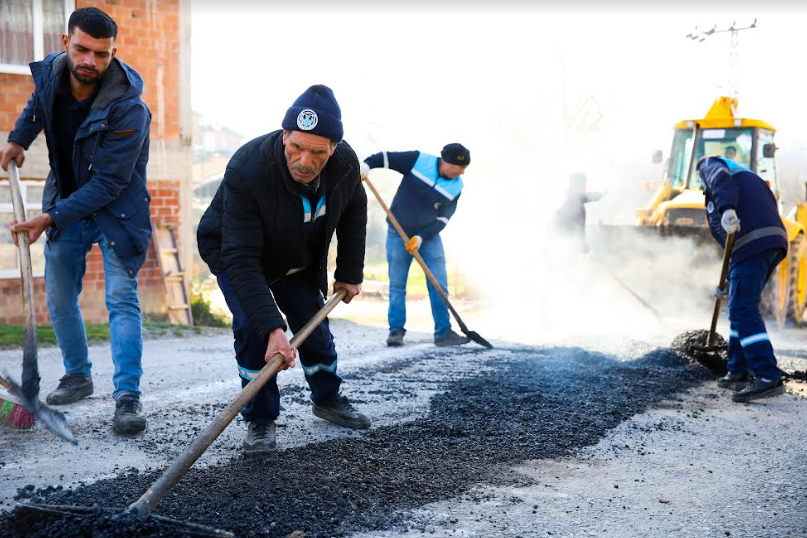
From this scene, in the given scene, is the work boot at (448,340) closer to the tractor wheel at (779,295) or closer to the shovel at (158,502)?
the shovel at (158,502)

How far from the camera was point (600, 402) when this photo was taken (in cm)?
503

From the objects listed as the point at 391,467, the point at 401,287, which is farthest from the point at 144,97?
the point at 391,467

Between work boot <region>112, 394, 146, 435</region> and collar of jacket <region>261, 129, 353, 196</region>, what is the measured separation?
4.95ft

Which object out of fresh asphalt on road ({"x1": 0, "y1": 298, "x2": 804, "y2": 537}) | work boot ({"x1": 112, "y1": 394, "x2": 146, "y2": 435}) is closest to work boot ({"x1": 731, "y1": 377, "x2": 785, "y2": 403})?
fresh asphalt on road ({"x1": 0, "y1": 298, "x2": 804, "y2": 537})

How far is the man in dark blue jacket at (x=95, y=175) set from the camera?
3.95m

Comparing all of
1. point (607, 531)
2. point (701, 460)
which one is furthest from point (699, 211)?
point (607, 531)

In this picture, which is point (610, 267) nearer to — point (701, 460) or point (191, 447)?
point (701, 460)

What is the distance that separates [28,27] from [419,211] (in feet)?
17.4

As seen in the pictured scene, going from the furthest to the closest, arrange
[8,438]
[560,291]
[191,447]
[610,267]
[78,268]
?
[560,291] < [610,267] < [78,268] < [8,438] < [191,447]

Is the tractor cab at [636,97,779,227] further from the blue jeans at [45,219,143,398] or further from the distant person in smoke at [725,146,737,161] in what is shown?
the blue jeans at [45,219,143,398]

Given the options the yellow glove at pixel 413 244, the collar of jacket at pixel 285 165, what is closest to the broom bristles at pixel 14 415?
the collar of jacket at pixel 285 165

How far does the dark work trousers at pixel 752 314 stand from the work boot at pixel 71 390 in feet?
14.5

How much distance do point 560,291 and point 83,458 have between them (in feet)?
32.7

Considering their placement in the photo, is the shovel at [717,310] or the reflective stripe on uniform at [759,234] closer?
the reflective stripe on uniform at [759,234]
